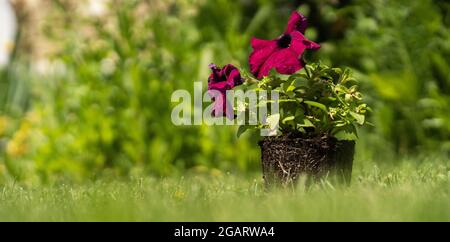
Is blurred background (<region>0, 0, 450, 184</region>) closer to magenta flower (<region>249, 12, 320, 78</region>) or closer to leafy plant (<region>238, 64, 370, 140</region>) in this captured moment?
leafy plant (<region>238, 64, 370, 140</region>)

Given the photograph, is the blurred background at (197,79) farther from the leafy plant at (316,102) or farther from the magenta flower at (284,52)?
the magenta flower at (284,52)

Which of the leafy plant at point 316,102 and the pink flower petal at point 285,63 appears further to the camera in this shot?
the leafy plant at point 316,102

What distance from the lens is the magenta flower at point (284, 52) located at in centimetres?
296

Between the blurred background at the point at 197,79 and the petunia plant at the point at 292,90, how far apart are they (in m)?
1.87

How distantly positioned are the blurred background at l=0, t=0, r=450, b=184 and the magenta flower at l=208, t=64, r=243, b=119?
7.01 feet

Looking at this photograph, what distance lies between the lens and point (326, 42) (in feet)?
19.7

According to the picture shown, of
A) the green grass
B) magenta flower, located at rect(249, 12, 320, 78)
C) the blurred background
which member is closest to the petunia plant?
magenta flower, located at rect(249, 12, 320, 78)

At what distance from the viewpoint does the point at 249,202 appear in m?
Result: 2.73

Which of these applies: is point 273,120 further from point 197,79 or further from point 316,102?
point 197,79

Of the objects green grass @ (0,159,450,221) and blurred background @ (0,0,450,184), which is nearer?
green grass @ (0,159,450,221)

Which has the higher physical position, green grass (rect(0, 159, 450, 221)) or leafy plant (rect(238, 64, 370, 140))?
leafy plant (rect(238, 64, 370, 140))

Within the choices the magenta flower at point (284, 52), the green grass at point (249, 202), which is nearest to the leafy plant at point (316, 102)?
the magenta flower at point (284, 52)

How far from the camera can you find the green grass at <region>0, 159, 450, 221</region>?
2.40 metres
